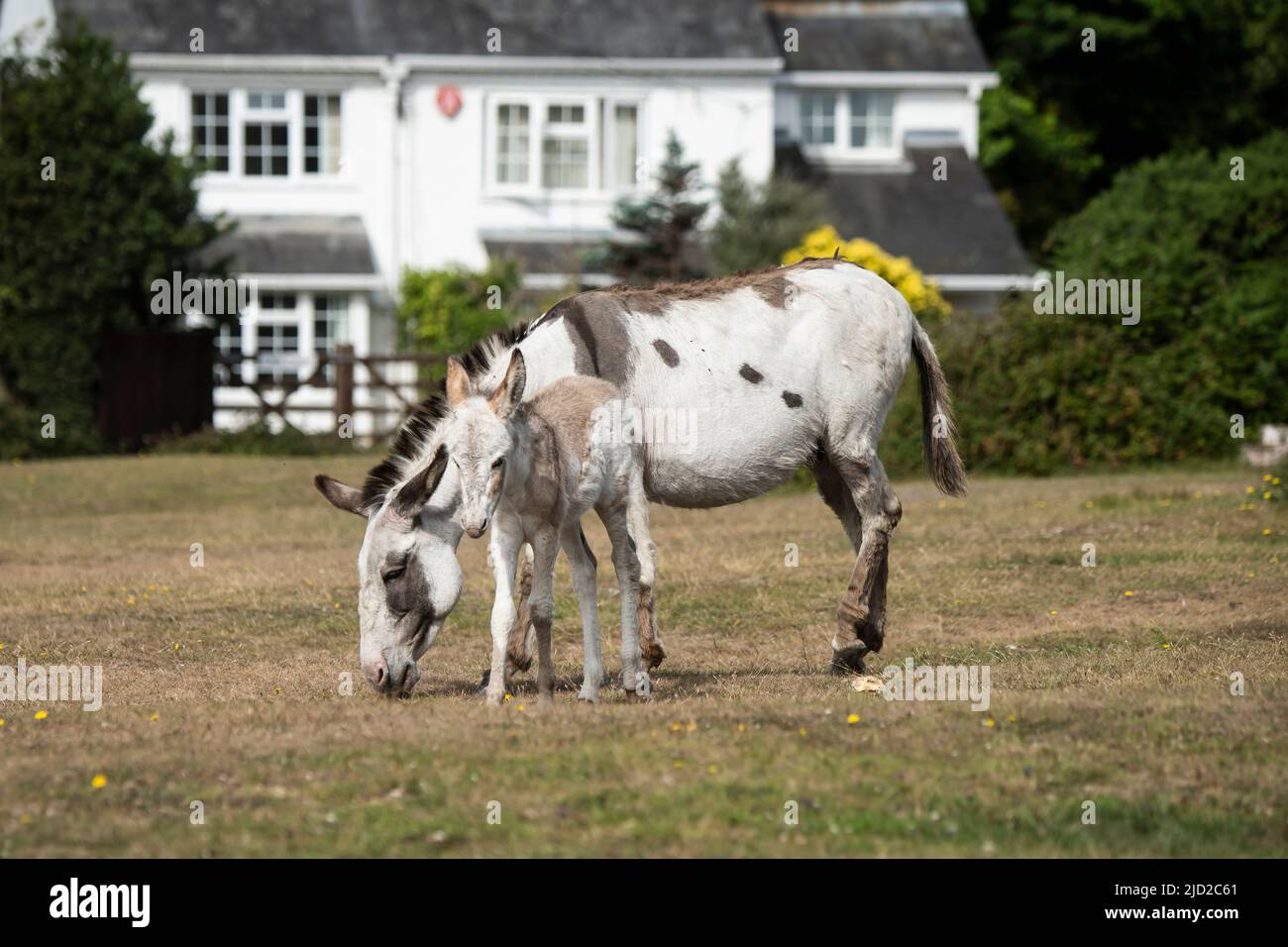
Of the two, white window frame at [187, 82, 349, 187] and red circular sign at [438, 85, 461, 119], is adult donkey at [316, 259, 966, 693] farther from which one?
white window frame at [187, 82, 349, 187]

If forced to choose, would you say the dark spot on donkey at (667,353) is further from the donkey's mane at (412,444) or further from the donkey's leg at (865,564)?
the donkey's leg at (865,564)

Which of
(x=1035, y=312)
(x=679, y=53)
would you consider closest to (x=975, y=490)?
(x=1035, y=312)

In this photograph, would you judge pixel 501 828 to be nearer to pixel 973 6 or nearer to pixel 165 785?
pixel 165 785

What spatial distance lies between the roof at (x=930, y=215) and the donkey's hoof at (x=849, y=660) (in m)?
26.9

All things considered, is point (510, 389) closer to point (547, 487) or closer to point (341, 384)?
point (547, 487)

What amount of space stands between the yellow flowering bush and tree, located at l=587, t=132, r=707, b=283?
7.05 feet

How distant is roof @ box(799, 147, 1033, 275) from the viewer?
37.8 m

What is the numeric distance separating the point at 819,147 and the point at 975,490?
2007cm

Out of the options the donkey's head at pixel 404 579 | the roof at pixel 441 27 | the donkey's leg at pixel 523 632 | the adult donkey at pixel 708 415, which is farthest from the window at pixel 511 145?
the donkey's head at pixel 404 579

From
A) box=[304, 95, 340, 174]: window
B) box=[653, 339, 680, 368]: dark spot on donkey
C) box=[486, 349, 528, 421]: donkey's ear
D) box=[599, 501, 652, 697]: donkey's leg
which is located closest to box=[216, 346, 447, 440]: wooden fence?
box=[304, 95, 340, 174]: window

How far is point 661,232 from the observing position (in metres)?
35.2

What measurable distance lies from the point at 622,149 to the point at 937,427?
27.4 metres

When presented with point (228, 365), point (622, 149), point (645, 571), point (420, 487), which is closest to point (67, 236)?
point (228, 365)
